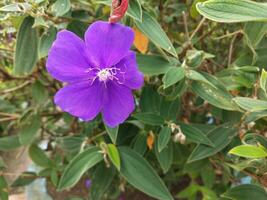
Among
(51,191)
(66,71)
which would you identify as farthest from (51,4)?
(51,191)

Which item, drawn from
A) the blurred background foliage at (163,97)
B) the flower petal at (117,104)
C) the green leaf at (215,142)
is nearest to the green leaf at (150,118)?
the blurred background foliage at (163,97)

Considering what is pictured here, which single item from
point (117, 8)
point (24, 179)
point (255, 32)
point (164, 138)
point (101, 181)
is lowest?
point (24, 179)

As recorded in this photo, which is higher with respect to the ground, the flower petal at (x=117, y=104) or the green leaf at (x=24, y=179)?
the flower petal at (x=117, y=104)

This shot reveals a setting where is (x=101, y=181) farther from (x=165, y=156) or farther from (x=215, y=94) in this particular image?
(x=215, y=94)

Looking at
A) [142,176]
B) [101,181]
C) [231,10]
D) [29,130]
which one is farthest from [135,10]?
[29,130]

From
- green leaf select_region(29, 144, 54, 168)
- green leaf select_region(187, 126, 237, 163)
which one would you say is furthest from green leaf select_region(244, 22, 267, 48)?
green leaf select_region(29, 144, 54, 168)

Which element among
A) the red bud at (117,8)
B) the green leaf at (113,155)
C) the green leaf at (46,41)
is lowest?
the green leaf at (113,155)

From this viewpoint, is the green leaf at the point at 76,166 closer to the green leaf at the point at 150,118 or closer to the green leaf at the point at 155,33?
the green leaf at the point at 150,118
